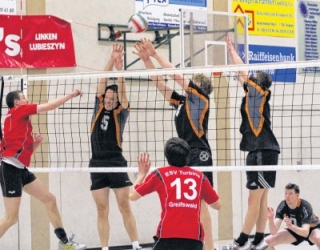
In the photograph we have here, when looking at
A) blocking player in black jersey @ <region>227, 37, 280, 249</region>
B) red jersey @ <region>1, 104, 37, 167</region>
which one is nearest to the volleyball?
blocking player in black jersey @ <region>227, 37, 280, 249</region>

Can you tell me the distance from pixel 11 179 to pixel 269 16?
827 centimetres

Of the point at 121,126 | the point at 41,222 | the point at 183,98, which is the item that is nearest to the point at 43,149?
the point at 41,222

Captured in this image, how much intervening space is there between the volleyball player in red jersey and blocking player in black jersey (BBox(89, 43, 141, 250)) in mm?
3547

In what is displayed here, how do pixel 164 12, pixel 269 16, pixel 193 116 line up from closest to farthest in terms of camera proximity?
pixel 193 116 < pixel 164 12 < pixel 269 16

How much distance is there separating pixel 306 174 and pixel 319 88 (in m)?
1.68

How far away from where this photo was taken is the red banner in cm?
1473

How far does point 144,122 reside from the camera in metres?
15.9

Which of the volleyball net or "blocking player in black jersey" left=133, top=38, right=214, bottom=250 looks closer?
"blocking player in black jersey" left=133, top=38, right=214, bottom=250

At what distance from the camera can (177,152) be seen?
314 inches

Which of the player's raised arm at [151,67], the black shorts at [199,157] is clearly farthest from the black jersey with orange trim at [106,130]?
the black shorts at [199,157]

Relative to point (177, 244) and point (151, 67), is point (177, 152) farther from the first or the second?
point (151, 67)

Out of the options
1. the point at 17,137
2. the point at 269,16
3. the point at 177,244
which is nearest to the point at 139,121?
the point at 269,16

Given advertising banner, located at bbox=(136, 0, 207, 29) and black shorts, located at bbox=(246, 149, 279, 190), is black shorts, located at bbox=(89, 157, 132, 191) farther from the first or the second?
advertising banner, located at bbox=(136, 0, 207, 29)

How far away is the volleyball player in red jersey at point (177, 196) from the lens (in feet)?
26.0
